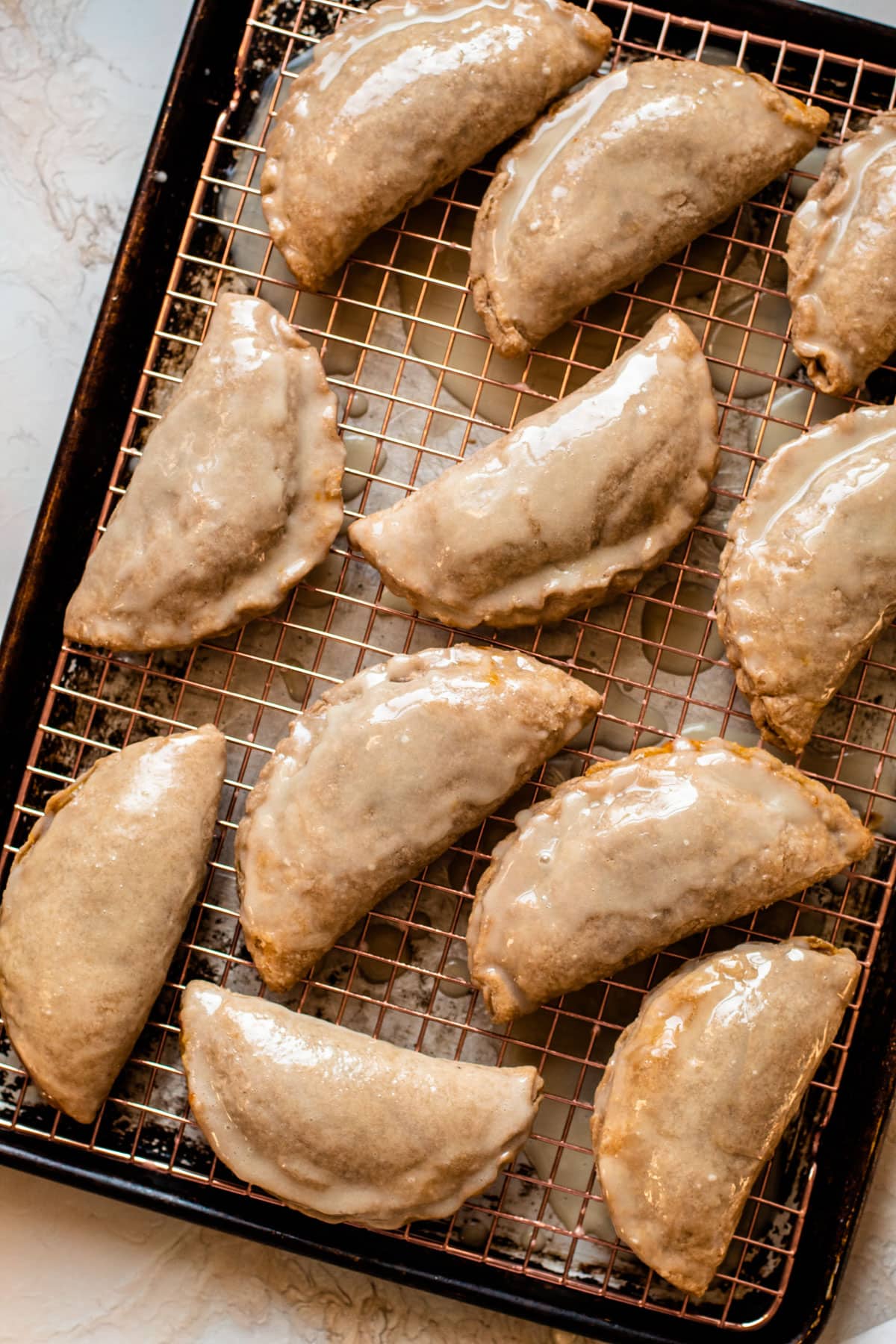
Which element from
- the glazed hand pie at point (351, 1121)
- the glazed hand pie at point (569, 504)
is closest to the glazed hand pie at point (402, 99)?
the glazed hand pie at point (569, 504)

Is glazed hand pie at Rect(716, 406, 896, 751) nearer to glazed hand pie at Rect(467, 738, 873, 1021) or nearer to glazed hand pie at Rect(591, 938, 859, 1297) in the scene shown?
glazed hand pie at Rect(467, 738, 873, 1021)

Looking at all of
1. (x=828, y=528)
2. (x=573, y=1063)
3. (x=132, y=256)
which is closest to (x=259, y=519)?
(x=132, y=256)

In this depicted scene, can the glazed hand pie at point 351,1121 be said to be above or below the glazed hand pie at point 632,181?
below

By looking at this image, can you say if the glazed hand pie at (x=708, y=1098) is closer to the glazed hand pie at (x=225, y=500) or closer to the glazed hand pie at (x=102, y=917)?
the glazed hand pie at (x=102, y=917)

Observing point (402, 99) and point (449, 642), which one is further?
point (449, 642)

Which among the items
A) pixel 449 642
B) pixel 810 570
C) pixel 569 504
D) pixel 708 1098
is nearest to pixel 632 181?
pixel 569 504

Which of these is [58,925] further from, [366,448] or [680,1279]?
[680,1279]

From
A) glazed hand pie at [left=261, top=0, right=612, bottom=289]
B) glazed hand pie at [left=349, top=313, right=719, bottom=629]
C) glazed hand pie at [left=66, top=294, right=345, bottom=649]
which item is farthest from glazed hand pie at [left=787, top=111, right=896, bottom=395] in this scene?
glazed hand pie at [left=66, top=294, right=345, bottom=649]

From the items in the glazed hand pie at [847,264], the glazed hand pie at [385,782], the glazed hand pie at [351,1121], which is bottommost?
the glazed hand pie at [351,1121]

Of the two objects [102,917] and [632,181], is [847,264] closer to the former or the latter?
[632,181]
